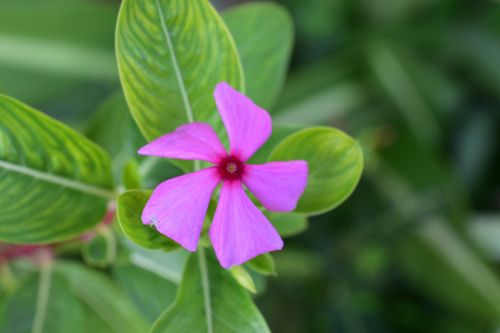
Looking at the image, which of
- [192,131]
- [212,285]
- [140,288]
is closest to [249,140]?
[192,131]

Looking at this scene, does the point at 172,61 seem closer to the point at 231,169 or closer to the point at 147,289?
the point at 231,169

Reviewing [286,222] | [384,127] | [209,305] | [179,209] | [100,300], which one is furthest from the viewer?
[384,127]

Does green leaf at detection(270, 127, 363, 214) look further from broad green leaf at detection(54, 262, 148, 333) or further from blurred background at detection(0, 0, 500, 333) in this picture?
blurred background at detection(0, 0, 500, 333)

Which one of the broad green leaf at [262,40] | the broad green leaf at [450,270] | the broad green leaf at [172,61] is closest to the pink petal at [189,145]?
the broad green leaf at [172,61]

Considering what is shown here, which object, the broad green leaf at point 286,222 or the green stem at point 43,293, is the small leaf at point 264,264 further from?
the green stem at point 43,293

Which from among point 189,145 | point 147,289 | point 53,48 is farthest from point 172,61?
point 53,48
